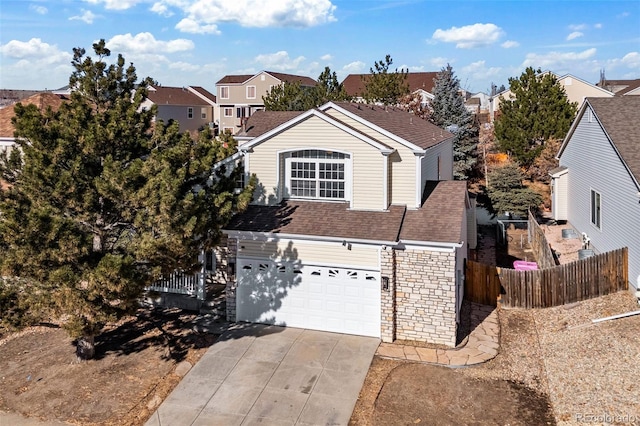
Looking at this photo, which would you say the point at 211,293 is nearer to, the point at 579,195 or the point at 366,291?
the point at 366,291

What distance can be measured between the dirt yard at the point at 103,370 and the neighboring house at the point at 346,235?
227 centimetres

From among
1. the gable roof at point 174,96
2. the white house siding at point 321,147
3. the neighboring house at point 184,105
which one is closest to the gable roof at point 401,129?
the white house siding at point 321,147

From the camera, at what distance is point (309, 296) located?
1495 centimetres

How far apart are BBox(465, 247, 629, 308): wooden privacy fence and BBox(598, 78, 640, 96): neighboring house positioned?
5645cm

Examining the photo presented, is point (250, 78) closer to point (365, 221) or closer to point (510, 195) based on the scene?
point (510, 195)

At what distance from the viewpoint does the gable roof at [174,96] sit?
6225cm

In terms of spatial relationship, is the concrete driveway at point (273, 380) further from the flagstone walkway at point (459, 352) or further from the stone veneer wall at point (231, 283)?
the stone veneer wall at point (231, 283)

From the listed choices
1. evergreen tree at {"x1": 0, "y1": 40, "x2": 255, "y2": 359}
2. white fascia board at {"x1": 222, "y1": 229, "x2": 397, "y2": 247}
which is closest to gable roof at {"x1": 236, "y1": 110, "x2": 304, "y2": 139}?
white fascia board at {"x1": 222, "y1": 229, "x2": 397, "y2": 247}

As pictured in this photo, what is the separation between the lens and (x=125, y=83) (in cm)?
1338

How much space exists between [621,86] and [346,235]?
84.7m

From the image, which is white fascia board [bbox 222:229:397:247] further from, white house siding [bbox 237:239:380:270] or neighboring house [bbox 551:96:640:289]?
neighboring house [bbox 551:96:640:289]

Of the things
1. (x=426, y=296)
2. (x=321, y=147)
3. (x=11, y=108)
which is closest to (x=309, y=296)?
(x=426, y=296)

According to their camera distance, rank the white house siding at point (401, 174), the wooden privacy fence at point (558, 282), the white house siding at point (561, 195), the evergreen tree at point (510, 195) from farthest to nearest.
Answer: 1. the evergreen tree at point (510, 195)
2. the white house siding at point (561, 195)
3. the wooden privacy fence at point (558, 282)
4. the white house siding at point (401, 174)

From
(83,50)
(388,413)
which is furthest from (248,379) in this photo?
(83,50)
